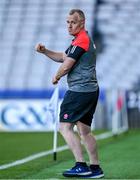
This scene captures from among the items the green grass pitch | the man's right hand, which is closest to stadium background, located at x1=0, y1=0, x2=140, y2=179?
the green grass pitch

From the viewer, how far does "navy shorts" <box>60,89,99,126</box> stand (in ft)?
24.7

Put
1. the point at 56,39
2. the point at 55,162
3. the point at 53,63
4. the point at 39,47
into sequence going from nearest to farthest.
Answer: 1. the point at 39,47
2. the point at 55,162
3. the point at 53,63
4. the point at 56,39

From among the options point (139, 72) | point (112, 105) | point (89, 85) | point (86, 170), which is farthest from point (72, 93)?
point (139, 72)

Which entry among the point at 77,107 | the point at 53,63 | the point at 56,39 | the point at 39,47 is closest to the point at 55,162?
the point at 77,107

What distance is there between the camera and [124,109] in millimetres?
19500

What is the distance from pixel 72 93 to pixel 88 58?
44cm

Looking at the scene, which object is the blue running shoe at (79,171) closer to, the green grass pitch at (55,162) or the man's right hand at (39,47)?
the green grass pitch at (55,162)

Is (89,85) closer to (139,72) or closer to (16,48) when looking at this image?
(139,72)

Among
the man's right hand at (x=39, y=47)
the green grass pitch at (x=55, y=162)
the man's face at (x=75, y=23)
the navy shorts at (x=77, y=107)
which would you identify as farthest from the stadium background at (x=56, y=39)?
the man's face at (x=75, y=23)

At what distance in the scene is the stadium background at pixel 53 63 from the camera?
64.2 feet

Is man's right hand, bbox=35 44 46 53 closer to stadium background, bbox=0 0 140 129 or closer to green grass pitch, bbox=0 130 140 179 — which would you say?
green grass pitch, bbox=0 130 140 179

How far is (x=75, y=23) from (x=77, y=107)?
932 millimetres

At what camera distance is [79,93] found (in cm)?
754

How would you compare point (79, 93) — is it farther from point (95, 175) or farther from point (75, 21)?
point (95, 175)
